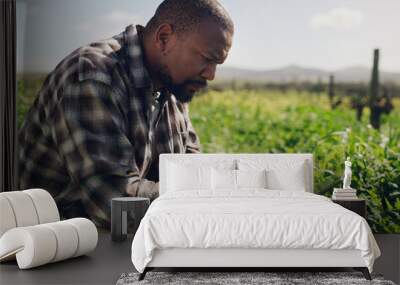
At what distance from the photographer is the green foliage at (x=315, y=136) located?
24.7 ft

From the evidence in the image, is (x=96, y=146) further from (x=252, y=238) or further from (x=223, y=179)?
(x=252, y=238)

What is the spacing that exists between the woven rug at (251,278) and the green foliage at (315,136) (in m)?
2.28

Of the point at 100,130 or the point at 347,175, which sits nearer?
the point at 347,175

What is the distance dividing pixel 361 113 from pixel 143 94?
7.85ft

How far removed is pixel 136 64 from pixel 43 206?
2092 mm

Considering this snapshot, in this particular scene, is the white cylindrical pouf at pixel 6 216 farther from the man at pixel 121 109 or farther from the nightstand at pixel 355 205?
the nightstand at pixel 355 205

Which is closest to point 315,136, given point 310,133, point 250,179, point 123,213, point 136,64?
point 310,133

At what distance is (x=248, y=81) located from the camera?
7645mm

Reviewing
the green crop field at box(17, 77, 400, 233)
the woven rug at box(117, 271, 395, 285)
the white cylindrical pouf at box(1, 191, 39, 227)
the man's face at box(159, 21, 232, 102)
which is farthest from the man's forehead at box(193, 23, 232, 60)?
the woven rug at box(117, 271, 395, 285)

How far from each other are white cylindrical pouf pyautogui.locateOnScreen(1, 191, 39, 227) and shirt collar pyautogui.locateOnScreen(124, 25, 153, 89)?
202 centimetres

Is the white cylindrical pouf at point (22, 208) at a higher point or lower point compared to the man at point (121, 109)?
lower

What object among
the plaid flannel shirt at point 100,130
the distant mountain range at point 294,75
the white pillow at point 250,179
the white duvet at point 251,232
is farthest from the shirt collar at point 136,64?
the white duvet at point 251,232

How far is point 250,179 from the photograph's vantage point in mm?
6754

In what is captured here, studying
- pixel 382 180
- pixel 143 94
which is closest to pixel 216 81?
pixel 143 94
